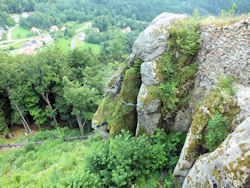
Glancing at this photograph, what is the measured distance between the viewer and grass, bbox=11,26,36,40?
74.3 m

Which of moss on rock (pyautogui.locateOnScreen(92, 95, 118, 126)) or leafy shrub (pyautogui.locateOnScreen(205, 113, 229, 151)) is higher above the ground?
leafy shrub (pyautogui.locateOnScreen(205, 113, 229, 151))

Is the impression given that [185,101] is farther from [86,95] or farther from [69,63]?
[69,63]

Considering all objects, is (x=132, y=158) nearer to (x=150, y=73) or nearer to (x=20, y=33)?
(x=150, y=73)

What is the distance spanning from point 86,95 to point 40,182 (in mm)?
10350

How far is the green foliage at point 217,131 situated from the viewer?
474cm

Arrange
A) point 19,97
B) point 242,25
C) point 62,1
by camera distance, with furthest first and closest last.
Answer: point 62,1 < point 19,97 < point 242,25

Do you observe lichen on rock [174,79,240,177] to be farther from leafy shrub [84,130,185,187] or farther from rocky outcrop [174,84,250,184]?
leafy shrub [84,130,185,187]

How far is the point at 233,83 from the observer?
5293 mm

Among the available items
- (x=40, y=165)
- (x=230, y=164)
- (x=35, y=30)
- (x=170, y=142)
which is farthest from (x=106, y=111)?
(x=35, y=30)

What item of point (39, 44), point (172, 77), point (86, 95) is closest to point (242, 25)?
point (172, 77)

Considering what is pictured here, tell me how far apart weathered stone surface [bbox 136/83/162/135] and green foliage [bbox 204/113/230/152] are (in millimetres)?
2638

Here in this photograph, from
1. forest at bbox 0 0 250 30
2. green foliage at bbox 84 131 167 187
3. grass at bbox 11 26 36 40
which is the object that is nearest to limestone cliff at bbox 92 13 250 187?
green foliage at bbox 84 131 167 187

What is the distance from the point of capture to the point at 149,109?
23.7ft

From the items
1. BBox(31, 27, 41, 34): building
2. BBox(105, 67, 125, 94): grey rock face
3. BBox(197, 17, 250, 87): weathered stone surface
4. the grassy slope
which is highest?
BBox(31, 27, 41, 34): building
